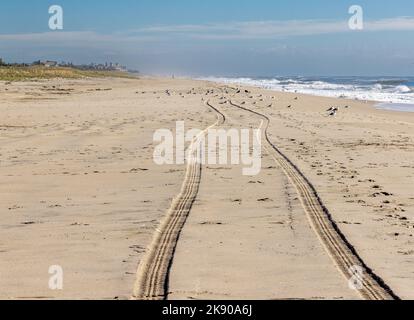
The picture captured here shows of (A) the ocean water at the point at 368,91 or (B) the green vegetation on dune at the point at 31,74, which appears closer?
(A) the ocean water at the point at 368,91

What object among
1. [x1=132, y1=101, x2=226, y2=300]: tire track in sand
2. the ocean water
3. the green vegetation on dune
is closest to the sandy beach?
[x1=132, y1=101, x2=226, y2=300]: tire track in sand

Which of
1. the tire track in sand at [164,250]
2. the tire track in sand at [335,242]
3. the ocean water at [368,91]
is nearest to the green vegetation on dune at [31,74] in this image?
the ocean water at [368,91]

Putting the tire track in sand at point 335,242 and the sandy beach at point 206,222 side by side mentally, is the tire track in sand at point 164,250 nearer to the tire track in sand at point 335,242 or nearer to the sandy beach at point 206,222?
the sandy beach at point 206,222

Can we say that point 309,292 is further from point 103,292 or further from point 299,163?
point 299,163

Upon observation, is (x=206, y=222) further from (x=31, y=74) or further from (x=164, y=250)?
(x=31, y=74)

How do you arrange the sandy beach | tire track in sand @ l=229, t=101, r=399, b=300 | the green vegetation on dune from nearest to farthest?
tire track in sand @ l=229, t=101, r=399, b=300, the sandy beach, the green vegetation on dune

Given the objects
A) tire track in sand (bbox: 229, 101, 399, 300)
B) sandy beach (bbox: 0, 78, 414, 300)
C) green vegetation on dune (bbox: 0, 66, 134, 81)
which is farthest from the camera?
green vegetation on dune (bbox: 0, 66, 134, 81)

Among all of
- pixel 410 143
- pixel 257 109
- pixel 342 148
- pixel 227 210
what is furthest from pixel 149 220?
pixel 257 109

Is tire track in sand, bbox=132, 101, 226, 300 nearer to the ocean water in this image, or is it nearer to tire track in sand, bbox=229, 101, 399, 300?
tire track in sand, bbox=229, 101, 399, 300
